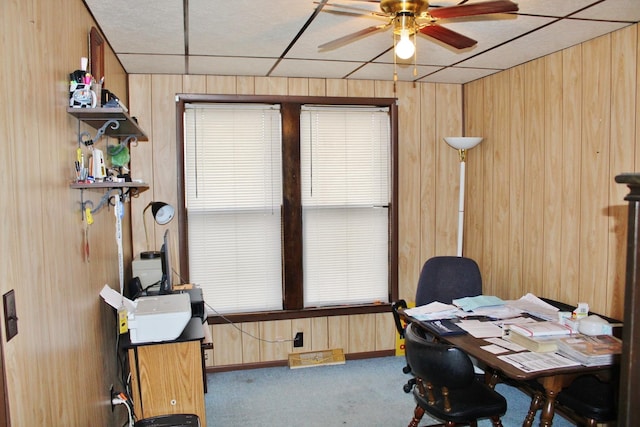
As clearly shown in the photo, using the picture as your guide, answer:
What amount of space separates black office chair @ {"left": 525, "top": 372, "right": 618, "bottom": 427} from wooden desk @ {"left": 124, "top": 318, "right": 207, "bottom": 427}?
1.87 meters

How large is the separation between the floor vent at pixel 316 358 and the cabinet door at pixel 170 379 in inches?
63.9

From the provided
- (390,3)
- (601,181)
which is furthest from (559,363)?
(390,3)

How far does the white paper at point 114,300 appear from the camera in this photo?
8.32 ft

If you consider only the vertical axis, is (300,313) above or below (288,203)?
below

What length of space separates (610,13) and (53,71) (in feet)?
8.75

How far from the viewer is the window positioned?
393 cm

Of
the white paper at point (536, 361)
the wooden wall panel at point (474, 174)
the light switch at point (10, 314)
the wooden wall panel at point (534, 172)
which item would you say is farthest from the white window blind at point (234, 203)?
the light switch at point (10, 314)

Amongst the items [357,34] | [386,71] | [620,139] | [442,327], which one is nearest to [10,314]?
[357,34]

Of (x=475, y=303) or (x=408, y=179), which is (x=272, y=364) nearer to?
(x=475, y=303)

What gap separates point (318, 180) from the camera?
4.11m

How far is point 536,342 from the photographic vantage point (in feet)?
7.65

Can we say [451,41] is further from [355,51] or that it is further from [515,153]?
[515,153]

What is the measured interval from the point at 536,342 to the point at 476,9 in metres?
1.57

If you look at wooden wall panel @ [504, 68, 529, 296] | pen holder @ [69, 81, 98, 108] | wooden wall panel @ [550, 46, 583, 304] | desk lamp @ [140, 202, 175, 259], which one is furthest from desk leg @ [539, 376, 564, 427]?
desk lamp @ [140, 202, 175, 259]
